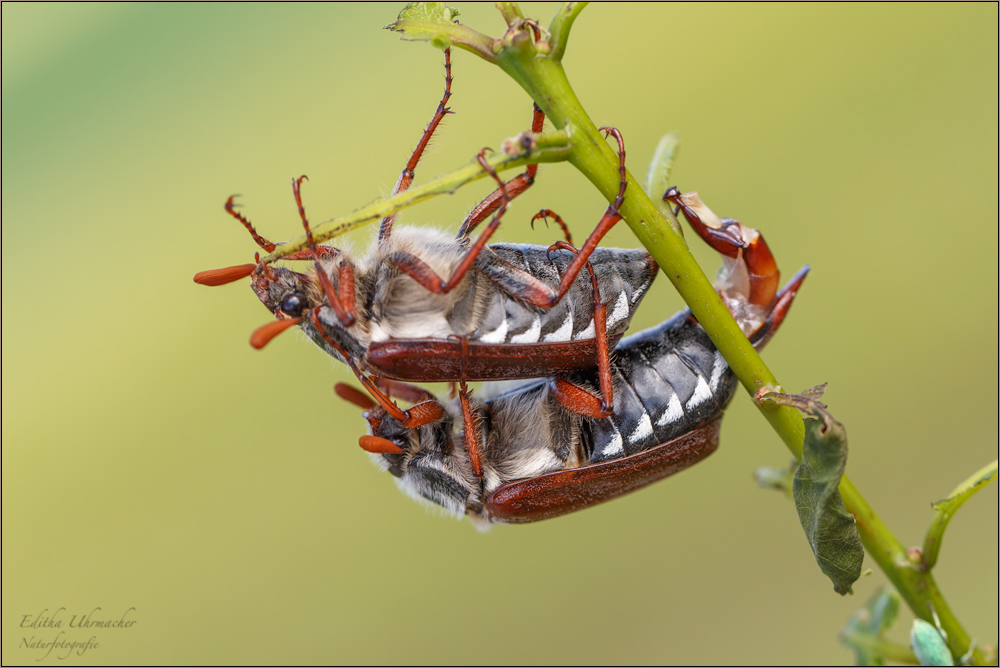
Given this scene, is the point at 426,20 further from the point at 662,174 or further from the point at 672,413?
the point at 672,413

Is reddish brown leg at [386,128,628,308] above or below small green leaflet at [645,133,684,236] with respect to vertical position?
below

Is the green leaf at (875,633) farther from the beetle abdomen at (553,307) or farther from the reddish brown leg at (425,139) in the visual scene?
the reddish brown leg at (425,139)

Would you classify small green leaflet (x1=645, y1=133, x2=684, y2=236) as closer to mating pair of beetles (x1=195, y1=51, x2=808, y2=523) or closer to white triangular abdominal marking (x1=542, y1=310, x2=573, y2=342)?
mating pair of beetles (x1=195, y1=51, x2=808, y2=523)

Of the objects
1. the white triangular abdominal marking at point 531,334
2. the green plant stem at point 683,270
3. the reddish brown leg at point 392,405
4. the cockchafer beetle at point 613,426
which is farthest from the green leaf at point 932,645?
the reddish brown leg at point 392,405

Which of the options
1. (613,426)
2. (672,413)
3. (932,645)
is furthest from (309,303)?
(932,645)

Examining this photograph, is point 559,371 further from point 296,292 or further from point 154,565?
point 154,565

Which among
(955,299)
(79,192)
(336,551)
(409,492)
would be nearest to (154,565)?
(336,551)

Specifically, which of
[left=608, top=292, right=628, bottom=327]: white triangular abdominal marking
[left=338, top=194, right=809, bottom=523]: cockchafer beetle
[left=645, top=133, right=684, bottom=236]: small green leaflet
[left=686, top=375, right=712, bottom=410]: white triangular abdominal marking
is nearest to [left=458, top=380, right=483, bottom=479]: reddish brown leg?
[left=338, top=194, right=809, bottom=523]: cockchafer beetle

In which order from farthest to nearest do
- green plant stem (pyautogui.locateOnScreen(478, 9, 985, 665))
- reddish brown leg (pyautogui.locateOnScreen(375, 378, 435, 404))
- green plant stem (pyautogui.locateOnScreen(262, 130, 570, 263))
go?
reddish brown leg (pyautogui.locateOnScreen(375, 378, 435, 404)) < green plant stem (pyautogui.locateOnScreen(478, 9, 985, 665)) < green plant stem (pyautogui.locateOnScreen(262, 130, 570, 263))
